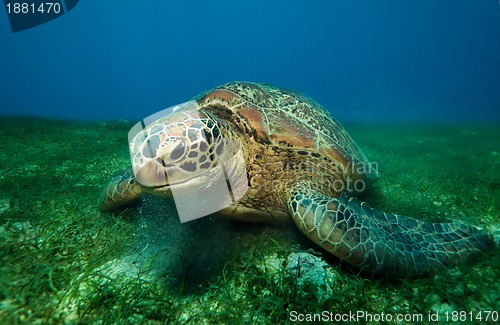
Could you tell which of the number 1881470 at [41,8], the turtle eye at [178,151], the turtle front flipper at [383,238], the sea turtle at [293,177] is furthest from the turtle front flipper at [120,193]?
the number 1881470 at [41,8]

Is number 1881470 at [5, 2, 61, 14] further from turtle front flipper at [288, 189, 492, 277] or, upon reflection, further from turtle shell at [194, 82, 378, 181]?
turtle front flipper at [288, 189, 492, 277]

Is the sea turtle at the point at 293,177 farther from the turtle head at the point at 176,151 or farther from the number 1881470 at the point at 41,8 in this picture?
the number 1881470 at the point at 41,8

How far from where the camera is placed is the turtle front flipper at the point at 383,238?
209 cm

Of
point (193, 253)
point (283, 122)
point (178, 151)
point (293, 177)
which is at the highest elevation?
point (178, 151)

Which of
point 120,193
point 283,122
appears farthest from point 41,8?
point 283,122

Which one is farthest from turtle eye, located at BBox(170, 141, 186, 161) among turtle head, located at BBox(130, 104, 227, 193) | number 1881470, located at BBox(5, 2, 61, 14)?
number 1881470, located at BBox(5, 2, 61, 14)

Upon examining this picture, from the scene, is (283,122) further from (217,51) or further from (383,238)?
(217,51)

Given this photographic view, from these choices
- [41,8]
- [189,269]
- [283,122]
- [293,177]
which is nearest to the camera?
[189,269]

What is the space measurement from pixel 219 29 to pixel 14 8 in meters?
113

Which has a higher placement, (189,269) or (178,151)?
(178,151)

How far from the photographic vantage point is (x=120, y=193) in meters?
3.12

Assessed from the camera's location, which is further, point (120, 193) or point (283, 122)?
point (283, 122)

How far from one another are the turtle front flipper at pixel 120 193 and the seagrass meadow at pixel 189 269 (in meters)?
0.16

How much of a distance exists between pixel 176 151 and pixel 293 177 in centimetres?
156
